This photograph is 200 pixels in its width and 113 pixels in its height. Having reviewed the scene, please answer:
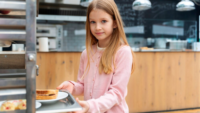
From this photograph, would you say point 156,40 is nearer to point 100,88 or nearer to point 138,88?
point 138,88

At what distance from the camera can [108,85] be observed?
896 mm

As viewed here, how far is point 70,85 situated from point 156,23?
550 cm

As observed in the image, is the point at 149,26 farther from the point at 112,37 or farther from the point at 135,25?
the point at 112,37

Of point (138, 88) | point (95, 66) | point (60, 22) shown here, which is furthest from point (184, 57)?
point (60, 22)

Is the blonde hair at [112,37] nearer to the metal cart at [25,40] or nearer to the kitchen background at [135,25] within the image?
the metal cart at [25,40]

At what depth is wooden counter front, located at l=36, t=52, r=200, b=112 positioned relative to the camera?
2676 mm

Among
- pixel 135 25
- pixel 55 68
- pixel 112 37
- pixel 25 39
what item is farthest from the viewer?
pixel 135 25

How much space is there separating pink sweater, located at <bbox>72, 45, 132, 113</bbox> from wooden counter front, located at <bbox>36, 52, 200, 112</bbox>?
151 centimetres

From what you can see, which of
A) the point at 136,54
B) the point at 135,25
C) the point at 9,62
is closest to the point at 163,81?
the point at 136,54

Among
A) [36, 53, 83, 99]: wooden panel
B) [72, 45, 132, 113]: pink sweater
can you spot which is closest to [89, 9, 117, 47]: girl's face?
[72, 45, 132, 113]: pink sweater

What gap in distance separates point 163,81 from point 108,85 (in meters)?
2.08

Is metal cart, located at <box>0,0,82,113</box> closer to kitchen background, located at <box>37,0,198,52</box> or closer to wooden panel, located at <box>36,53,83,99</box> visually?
wooden panel, located at <box>36,53,83,99</box>

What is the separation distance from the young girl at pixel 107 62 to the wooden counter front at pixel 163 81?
1.51 m

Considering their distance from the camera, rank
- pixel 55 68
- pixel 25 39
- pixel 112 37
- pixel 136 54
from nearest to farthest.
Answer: pixel 25 39, pixel 112 37, pixel 55 68, pixel 136 54
